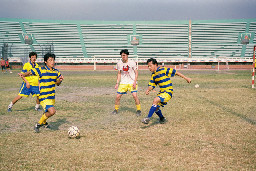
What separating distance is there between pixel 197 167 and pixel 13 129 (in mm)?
4761

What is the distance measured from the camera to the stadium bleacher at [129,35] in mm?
54062

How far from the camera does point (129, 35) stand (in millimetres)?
56312

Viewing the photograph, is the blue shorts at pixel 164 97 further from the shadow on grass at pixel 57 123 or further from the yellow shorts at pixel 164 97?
the shadow on grass at pixel 57 123

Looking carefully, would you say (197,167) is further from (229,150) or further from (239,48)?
(239,48)

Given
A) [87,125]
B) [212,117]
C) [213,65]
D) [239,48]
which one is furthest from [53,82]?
[239,48]

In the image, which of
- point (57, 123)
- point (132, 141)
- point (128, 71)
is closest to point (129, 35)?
point (128, 71)

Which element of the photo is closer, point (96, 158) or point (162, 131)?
point (96, 158)

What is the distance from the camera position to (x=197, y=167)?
165 inches

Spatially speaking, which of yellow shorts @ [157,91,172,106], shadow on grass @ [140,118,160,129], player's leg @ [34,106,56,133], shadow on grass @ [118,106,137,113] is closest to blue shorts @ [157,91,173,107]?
yellow shorts @ [157,91,172,106]

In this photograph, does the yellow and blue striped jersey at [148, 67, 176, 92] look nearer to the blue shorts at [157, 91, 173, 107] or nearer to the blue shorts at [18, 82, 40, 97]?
the blue shorts at [157, 91, 173, 107]

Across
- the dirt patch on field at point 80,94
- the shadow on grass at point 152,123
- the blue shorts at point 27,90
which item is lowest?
the shadow on grass at point 152,123

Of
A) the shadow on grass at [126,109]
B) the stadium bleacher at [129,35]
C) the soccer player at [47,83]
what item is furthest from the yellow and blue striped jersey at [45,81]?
the stadium bleacher at [129,35]

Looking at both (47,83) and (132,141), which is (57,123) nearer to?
(47,83)

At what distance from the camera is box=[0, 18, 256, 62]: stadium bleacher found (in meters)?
54.1
